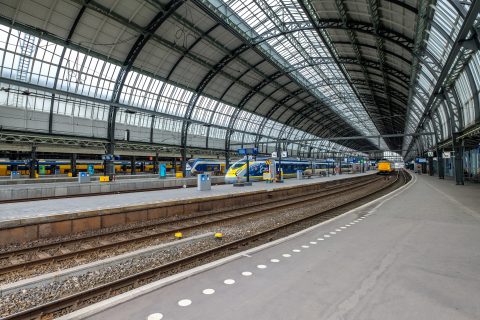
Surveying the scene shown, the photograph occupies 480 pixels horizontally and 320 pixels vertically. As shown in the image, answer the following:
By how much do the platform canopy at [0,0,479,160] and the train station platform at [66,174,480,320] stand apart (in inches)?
554

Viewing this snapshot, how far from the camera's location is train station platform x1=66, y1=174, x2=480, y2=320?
3.58m

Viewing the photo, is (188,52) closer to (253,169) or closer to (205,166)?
(253,169)

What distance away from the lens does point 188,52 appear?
Answer: 1204 inches

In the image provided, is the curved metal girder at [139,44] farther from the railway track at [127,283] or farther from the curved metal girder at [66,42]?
the railway track at [127,283]

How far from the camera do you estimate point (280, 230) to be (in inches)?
390

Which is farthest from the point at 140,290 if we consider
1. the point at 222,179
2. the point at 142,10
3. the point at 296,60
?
the point at 296,60

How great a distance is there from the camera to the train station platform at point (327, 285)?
358 cm

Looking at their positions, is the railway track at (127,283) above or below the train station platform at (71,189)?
below

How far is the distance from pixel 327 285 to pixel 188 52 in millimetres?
30931

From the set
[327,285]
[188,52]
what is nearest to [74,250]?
[327,285]

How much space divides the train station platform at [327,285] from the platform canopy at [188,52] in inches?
554

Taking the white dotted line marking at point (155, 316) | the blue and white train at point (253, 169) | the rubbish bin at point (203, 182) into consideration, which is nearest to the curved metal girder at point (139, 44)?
the blue and white train at point (253, 169)

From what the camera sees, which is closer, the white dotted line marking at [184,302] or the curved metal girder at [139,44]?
the white dotted line marking at [184,302]

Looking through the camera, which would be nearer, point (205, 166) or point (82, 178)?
point (82, 178)
